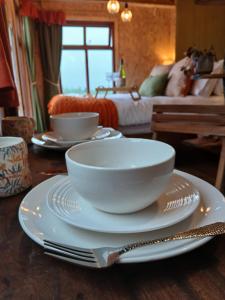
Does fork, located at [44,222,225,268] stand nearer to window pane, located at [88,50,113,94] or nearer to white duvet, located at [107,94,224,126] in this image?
white duvet, located at [107,94,224,126]

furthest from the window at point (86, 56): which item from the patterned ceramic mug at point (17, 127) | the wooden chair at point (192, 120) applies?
the patterned ceramic mug at point (17, 127)

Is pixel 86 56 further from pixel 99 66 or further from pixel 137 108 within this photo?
pixel 137 108

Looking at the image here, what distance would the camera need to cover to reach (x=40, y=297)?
0.97 feet

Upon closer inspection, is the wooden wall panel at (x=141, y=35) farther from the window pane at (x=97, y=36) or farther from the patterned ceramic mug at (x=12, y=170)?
the patterned ceramic mug at (x=12, y=170)

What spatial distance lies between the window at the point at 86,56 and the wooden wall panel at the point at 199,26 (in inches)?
73.7

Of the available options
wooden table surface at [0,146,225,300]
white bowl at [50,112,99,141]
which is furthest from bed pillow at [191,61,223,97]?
wooden table surface at [0,146,225,300]

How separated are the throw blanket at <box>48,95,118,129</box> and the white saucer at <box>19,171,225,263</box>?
8.83 feet

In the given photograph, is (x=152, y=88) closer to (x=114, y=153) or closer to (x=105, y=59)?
(x=105, y=59)

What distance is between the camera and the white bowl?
0.86m

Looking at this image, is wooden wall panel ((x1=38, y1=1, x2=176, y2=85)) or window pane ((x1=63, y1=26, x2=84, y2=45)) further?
window pane ((x1=63, y1=26, x2=84, y2=45))

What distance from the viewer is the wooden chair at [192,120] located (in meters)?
1.37

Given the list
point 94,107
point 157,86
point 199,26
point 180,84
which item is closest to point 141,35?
point 199,26

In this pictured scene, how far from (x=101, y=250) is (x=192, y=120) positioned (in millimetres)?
1356

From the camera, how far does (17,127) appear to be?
103 centimetres
